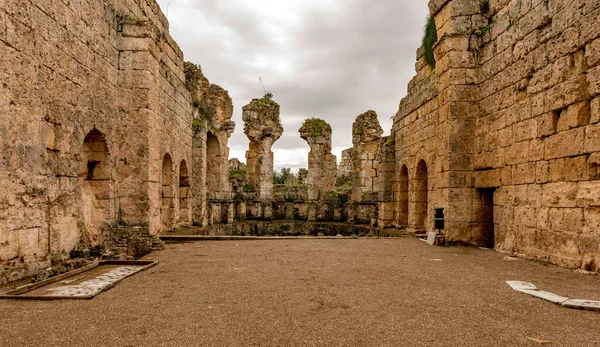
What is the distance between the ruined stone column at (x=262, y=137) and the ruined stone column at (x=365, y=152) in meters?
3.85

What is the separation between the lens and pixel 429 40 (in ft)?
36.7

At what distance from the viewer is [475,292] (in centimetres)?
446

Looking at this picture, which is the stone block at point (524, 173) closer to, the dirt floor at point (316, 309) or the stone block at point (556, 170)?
the stone block at point (556, 170)

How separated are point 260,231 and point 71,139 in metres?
11.0

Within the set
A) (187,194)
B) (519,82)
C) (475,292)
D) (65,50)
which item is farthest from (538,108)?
(187,194)

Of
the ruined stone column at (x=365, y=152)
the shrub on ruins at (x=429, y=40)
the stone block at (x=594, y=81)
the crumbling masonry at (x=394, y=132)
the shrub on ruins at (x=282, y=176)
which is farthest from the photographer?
the shrub on ruins at (x=282, y=176)

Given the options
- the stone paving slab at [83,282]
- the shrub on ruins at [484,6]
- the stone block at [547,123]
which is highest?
the shrub on ruins at [484,6]

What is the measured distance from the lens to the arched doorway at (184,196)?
42.1 ft

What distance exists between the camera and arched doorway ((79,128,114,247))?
7641 millimetres

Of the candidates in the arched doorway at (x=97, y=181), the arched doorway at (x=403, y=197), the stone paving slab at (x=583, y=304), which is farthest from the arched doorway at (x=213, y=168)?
the stone paving slab at (x=583, y=304)

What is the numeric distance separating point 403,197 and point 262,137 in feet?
26.5

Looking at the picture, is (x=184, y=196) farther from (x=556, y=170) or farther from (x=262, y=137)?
(x=556, y=170)

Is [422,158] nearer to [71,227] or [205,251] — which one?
[205,251]

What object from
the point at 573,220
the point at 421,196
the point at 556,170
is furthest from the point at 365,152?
the point at 573,220
